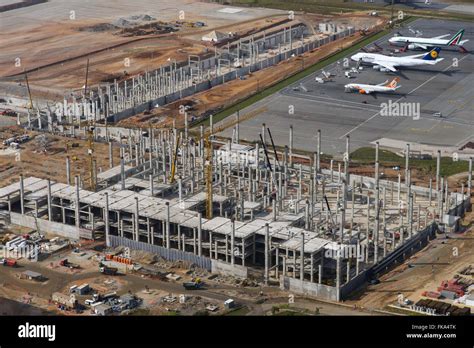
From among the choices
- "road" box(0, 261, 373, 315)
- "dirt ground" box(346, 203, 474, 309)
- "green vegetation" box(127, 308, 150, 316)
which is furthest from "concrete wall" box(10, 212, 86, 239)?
"dirt ground" box(346, 203, 474, 309)

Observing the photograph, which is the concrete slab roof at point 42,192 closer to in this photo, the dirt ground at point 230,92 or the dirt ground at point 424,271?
the dirt ground at point 230,92

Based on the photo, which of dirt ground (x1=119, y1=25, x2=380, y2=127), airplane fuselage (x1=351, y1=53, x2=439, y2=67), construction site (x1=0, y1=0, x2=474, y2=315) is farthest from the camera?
airplane fuselage (x1=351, y1=53, x2=439, y2=67)

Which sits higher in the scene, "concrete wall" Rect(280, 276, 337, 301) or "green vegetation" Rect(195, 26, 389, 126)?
"green vegetation" Rect(195, 26, 389, 126)

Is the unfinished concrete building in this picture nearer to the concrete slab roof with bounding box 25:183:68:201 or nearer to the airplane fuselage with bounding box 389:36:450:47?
the concrete slab roof with bounding box 25:183:68:201

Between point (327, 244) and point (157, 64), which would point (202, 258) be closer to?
point (327, 244)

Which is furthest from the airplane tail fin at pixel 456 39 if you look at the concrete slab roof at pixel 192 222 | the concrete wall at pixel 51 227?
the concrete wall at pixel 51 227

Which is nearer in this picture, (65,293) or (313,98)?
(65,293)

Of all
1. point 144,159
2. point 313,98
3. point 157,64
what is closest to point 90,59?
point 157,64
